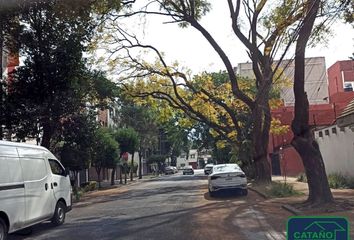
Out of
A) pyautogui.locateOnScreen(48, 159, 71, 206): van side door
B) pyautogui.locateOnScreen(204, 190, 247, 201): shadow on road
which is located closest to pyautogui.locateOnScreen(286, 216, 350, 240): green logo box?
pyautogui.locateOnScreen(48, 159, 71, 206): van side door

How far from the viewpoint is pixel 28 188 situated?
11711 millimetres

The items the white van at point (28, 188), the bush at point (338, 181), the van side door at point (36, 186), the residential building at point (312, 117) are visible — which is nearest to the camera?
the white van at point (28, 188)

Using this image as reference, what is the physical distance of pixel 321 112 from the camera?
43000 millimetres

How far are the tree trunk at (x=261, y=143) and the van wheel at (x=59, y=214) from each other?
1328 cm

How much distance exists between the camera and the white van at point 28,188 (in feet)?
34.9

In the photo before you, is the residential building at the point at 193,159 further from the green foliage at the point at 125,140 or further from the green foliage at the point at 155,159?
the green foliage at the point at 125,140

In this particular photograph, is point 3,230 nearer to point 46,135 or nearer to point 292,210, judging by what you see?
point 292,210

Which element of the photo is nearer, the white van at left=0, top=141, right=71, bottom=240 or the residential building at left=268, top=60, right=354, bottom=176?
the white van at left=0, top=141, right=71, bottom=240

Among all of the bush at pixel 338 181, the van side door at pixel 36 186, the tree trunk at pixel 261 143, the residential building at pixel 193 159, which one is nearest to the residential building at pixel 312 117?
the tree trunk at pixel 261 143

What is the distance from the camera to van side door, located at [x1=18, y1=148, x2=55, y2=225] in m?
11.7

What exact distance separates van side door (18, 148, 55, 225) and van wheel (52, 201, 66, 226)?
0.40 meters

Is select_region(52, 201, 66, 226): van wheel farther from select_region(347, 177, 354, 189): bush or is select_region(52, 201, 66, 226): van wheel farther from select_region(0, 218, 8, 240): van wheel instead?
select_region(347, 177, 354, 189): bush

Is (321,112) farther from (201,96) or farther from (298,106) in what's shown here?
(298,106)

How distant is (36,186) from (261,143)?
15.7 meters
